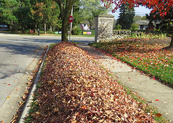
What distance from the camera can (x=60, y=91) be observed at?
4238 mm

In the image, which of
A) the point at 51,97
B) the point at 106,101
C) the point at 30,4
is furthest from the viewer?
the point at 30,4

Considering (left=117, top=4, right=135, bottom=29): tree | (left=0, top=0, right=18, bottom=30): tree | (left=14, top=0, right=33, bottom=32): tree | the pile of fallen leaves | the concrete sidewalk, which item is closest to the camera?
the pile of fallen leaves

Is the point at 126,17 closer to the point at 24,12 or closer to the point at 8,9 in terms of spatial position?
the point at 24,12

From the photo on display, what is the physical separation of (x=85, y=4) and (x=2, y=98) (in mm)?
46863

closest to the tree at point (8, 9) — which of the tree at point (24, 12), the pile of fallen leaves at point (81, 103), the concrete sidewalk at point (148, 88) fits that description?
the tree at point (24, 12)

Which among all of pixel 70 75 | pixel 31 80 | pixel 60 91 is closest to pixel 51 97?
pixel 60 91

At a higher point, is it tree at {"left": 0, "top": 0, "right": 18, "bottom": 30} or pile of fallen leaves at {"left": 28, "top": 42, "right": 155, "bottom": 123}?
tree at {"left": 0, "top": 0, "right": 18, "bottom": 30}

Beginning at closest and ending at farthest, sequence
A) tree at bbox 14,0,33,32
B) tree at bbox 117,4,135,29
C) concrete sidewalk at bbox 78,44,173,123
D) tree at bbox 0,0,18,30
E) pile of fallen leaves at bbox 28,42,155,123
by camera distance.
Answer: pile of fallen leaves at bbox 28,42,155,123 < concrete sidewalk at bbox 78,44,173,123 < tree at bbox 0,0,18,30 < tree at bbox 14,0,33,32 < tree at bbox 117,4,135,29

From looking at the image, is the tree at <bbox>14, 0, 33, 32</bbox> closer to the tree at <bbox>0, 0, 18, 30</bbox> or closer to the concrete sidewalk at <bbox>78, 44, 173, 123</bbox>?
the tree at <bbox>0, 0, 18, 30</bbox>

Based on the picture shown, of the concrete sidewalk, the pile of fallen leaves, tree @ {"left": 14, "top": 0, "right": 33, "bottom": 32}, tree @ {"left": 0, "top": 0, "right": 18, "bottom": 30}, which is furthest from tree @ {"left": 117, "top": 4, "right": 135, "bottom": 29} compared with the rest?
the pile of fallen leaves

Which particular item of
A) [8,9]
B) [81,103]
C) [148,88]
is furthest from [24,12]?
[81,103]

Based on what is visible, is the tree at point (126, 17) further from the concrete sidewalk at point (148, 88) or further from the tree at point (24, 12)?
the concrete sidewalk at point (148, 88)

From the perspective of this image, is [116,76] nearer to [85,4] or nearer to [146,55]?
[146,55]

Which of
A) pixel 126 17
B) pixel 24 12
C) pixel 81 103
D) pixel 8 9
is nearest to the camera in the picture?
pixel 81 103
